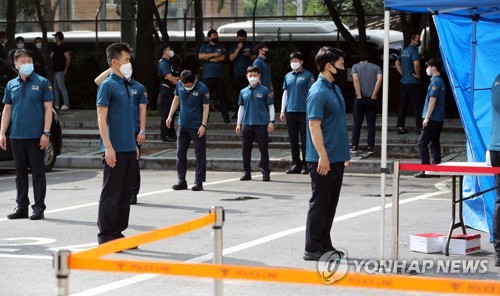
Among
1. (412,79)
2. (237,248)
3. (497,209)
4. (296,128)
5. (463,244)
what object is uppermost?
(412,79)

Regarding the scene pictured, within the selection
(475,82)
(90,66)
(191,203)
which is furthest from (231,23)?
(475,82)

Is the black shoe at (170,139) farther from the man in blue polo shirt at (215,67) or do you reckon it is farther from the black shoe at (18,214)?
the black shoe at (18,214)

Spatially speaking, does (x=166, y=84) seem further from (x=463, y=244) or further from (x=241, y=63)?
(x=463, y=244)

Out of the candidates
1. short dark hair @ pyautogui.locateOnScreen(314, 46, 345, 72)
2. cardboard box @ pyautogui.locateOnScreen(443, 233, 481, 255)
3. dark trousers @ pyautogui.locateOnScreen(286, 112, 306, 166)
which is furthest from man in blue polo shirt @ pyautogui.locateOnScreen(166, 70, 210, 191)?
cardboard box @ pyautogui.locateOnScreen(443, 233, 481, 255)

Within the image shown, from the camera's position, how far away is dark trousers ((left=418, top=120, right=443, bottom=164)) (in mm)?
16500

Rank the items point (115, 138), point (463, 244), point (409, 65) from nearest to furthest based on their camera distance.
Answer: point (463, 244)
point (115, 138)
point (409, 65)

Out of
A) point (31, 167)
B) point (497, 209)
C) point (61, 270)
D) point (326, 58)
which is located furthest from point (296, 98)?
point (61, 270)

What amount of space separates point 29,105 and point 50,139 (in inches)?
226

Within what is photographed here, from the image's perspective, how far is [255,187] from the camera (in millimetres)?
16031

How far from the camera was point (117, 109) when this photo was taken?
A: 1023 cm

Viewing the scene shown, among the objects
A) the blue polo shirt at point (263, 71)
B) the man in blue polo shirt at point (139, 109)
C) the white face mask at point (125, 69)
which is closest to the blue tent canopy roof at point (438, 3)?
the white face mask at point (125, 69)

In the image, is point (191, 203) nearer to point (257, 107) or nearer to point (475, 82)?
point (257, 107)

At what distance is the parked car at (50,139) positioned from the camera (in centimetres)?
1714

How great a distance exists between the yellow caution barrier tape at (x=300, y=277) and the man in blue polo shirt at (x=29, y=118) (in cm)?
725
